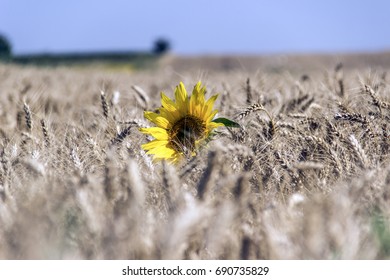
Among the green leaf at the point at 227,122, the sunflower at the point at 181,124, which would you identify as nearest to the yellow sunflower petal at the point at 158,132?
the sunflower at the point at 181,124

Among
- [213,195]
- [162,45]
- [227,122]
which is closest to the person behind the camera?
[213,195]

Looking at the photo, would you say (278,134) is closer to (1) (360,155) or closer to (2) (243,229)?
(1) (360,155)

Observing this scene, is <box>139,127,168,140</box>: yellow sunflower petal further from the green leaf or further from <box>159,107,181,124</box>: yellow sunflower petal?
the green leaf

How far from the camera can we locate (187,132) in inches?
81.9

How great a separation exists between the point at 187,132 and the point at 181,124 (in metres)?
0.05

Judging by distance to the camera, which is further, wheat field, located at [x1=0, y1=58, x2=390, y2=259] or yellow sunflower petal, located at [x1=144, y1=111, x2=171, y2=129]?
yellow sunflower petal, located at [x1=144, y1=111, x2=171, y2=129]

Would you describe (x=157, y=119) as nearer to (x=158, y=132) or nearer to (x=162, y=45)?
(x=158, y=132)

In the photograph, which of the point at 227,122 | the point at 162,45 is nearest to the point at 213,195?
the point at 227,122

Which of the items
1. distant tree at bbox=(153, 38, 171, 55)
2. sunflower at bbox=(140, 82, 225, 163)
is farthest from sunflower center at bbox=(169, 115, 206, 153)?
distant tree at bbox=(153, 38, 171, 55)

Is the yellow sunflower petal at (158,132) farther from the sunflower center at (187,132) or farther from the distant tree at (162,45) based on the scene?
the distant tree at (162,45)

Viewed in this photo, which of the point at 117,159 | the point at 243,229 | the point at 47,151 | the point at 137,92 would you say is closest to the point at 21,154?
the point at 47,151

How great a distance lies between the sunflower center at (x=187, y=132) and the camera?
2.06m

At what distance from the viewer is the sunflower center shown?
6.77 feet

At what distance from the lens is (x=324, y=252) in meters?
1.14
